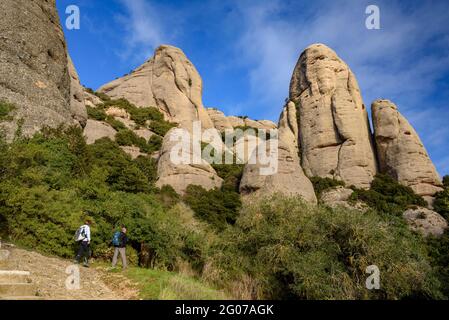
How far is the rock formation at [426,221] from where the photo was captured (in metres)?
31.5

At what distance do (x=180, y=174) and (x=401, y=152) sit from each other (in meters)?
26.9

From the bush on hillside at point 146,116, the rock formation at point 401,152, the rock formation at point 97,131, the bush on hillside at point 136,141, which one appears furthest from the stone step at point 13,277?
the bush on hillside at point 146,116

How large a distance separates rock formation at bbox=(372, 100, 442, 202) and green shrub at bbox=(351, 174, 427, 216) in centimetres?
180

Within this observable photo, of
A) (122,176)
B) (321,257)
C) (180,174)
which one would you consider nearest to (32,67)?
(122,176)

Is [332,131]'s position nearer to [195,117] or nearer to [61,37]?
[195,117]

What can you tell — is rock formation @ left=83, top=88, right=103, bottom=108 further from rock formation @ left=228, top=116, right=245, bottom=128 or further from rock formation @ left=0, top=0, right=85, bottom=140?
rock formation @ left=228, top=116, right=245, bottom=128

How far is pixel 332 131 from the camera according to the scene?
4825 centimetres

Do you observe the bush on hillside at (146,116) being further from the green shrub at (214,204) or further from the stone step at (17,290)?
the stone step at (17,290)

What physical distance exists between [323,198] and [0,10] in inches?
1305

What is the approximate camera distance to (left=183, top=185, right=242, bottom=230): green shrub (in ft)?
97.1

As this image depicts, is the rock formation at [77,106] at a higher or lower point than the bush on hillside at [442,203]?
higher

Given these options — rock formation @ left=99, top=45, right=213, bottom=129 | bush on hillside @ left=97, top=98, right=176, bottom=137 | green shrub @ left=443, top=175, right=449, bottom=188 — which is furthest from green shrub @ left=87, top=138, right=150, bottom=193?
green shrub @ left=443, top=175, right=449, bottom=188

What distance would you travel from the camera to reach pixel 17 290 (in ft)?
24.9

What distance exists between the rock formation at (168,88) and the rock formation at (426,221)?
3441cm
